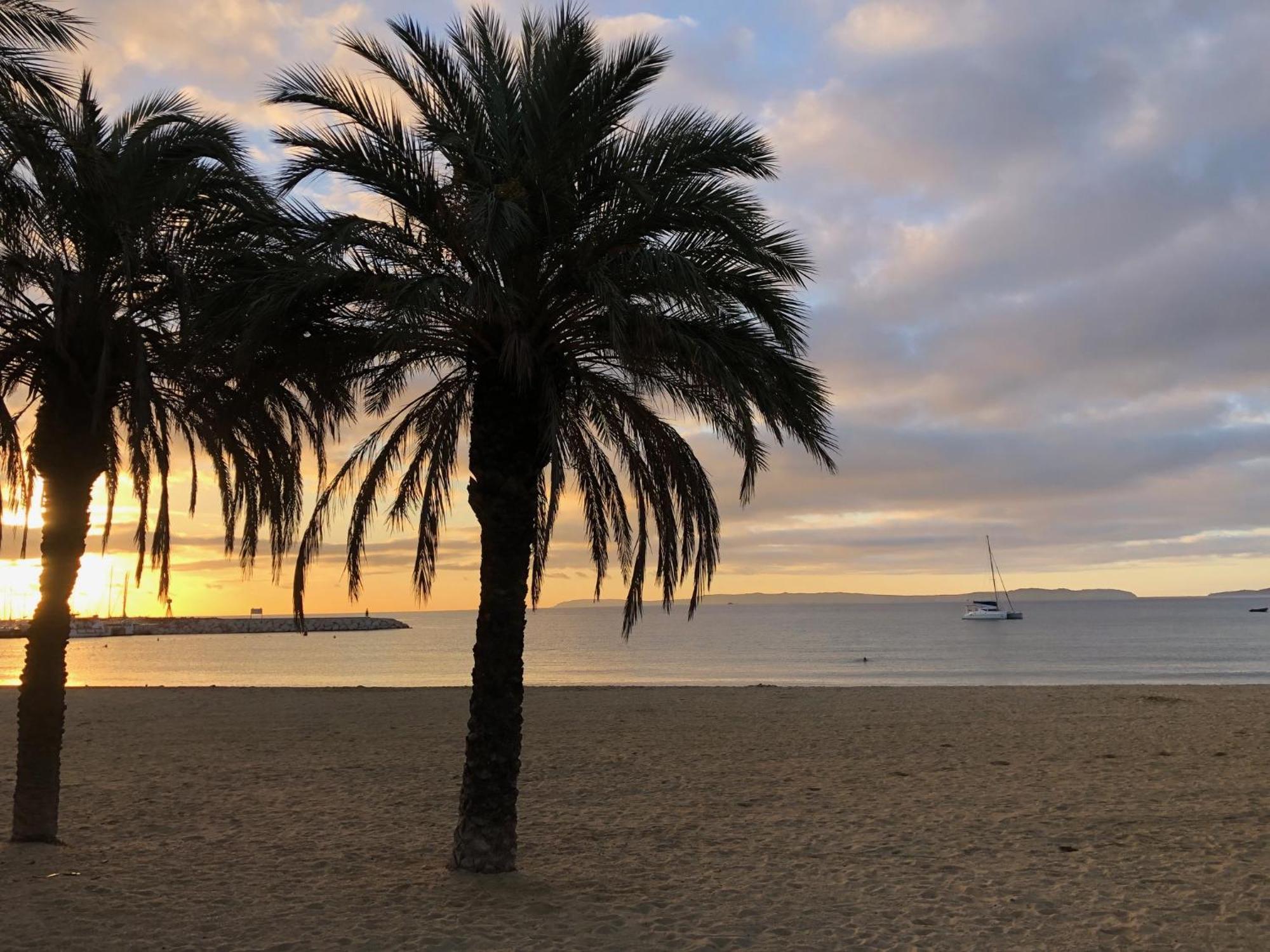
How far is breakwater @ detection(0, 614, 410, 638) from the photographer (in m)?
132

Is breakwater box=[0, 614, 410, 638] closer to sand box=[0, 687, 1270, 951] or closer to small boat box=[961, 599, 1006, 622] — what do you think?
small boat box=[961, 599, 1006, 622]

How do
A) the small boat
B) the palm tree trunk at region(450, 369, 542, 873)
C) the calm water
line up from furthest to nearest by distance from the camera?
1. the small boat
2. the calm water
3. the palm tree trunk at region(450, 369, 542, 873)

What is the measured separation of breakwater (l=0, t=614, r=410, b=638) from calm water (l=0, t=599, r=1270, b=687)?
28.3 ft

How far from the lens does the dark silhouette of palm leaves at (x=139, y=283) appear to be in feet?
27.7

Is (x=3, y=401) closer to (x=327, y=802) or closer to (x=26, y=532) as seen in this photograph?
(x=26, y=532)

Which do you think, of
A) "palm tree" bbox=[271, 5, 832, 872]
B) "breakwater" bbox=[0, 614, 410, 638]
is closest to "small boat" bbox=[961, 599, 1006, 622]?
"breakwater" bbox=[0, 614, 410, 638]

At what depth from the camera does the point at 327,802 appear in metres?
12.5

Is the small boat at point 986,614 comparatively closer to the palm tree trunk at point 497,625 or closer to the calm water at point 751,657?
the calm water at point 751,657

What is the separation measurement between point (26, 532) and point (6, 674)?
170 ft

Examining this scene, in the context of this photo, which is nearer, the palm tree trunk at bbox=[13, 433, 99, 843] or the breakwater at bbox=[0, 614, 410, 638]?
the palm tree trunk at bbox=[13, 433, 99, 843]

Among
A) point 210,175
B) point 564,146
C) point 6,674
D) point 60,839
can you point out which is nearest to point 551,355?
point 564,146

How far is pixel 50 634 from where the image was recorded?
364 inches

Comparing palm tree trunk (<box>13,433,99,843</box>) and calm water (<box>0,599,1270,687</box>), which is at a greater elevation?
palm tree trunk (<box>13,433,99,843</box>)

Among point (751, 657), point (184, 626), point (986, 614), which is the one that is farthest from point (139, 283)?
point (184, 626)
